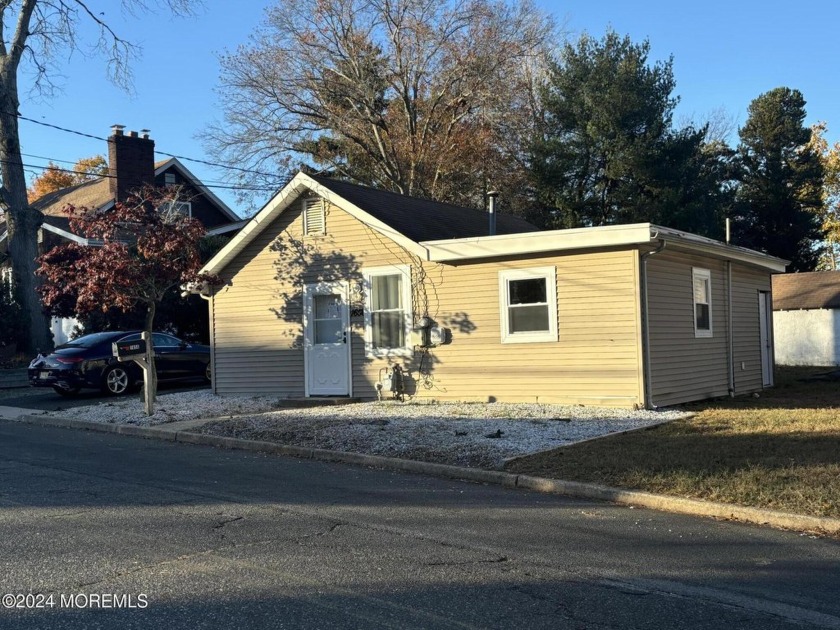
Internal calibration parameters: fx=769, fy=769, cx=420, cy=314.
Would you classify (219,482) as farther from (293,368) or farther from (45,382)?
(45,382)

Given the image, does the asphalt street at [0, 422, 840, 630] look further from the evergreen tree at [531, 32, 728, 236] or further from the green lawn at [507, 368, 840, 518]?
the evergreen tree at [531, 32, 728, 236]

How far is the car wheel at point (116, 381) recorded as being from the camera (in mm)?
17219

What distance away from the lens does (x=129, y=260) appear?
13.1 metres

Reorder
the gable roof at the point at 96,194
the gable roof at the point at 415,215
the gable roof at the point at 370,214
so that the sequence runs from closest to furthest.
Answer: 1. the gable roof at the point at 370,214
2. the gable roof at the point at 415,215
3. the gable roof at the point at 96,194

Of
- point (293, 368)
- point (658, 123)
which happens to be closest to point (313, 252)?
point (293, 368)

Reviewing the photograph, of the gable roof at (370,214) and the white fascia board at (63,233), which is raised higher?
the white fascia board at (63,233)

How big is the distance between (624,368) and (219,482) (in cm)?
706

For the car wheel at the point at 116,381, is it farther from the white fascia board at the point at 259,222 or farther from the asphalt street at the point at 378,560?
the asphalt street at the point at 378,560

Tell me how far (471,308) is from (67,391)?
377 inches

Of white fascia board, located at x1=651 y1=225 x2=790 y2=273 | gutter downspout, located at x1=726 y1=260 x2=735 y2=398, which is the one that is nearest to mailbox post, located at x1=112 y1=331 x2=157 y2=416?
white fascia board, located at x1=651 y1=225 x2=790 y2=273

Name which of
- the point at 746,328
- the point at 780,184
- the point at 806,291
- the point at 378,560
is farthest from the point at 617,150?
the point at 378,560

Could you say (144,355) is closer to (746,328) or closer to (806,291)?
(746,328)

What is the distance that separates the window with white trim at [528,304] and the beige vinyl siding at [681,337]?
164 cm

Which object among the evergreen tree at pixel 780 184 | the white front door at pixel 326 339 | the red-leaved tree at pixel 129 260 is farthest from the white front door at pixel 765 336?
the evergreen tree at pixel 780 184
